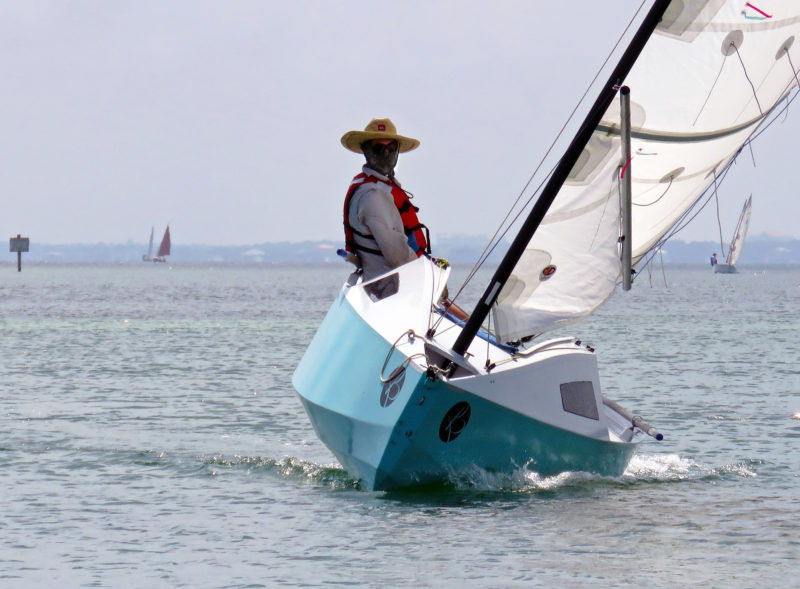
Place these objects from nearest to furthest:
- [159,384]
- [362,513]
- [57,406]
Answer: [362,513] → [57,406] → [159,384]

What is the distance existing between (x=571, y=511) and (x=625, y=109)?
317 cm

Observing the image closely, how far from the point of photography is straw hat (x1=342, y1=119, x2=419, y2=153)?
1020 centimetres

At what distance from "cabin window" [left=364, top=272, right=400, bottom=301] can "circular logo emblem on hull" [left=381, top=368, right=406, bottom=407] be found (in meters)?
1.25

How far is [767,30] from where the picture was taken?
363 inches

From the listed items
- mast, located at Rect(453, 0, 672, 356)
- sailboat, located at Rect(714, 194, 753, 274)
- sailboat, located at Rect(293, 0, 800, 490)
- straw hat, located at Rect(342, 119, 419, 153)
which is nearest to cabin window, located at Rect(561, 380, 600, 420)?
sailboat, located at Rect(293, 0, 800, 490)

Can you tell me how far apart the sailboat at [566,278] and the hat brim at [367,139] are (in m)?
1.14

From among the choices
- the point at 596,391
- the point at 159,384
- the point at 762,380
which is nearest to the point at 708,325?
the point at 762,380

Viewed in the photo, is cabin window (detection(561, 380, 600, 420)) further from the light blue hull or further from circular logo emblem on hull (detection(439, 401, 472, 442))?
circular logo emblem on hull (detection(439, 401, 472, 442))

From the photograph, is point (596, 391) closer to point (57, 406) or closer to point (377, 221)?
point (377, 221)

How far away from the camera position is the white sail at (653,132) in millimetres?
9031

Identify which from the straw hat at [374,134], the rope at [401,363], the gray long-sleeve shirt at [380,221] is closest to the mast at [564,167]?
the rope at [401,363]

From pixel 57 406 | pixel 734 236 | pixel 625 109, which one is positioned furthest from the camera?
pixel 734 236

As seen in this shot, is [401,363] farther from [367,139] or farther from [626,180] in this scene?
[367,139]

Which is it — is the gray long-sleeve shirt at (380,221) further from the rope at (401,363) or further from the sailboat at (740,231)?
the sailboat at (740,231)
